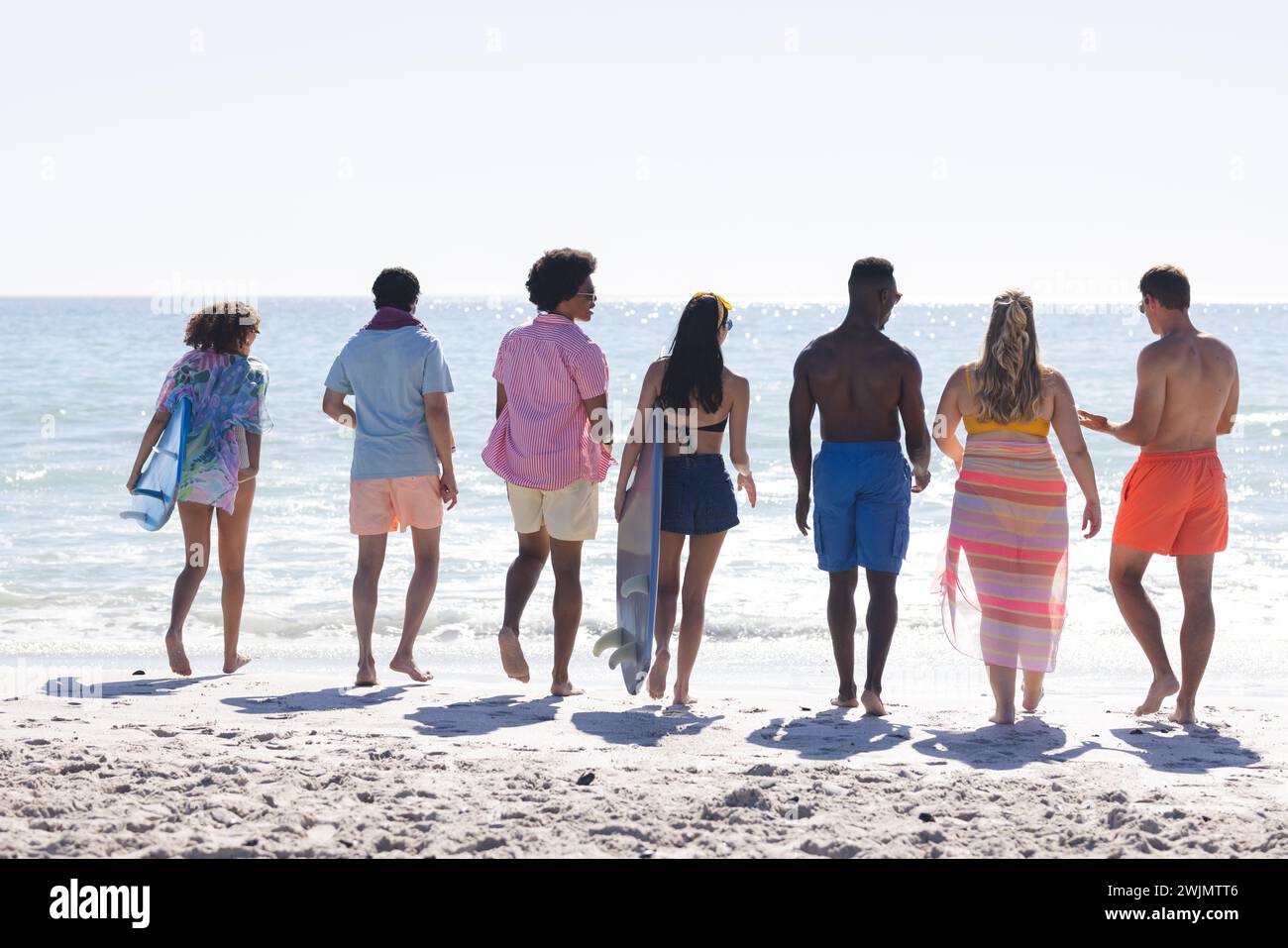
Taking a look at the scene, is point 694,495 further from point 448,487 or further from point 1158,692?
point 1158,692

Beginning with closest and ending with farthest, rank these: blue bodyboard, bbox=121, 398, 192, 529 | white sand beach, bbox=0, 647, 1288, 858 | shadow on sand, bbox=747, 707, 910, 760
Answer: white sand beach, bbox=0, 647, 1288, 858 < shadow on sand, bbox=747, 707, 910, 760 < blue bodyboard, bbox=121, 398, 192, 529

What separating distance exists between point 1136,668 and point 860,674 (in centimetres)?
134

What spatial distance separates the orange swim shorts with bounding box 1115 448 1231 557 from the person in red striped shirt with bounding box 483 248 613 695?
2.07 m

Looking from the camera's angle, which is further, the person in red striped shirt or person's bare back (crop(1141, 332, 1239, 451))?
the person in red striped shirt

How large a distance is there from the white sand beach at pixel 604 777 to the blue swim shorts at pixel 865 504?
2.02ft

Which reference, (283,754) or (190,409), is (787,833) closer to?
(283,754)

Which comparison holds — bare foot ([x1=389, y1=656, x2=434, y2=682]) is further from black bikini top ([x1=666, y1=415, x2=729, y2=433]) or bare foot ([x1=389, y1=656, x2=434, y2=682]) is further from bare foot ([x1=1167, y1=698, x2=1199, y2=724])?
bare foot ([x1=1167, y1=698, x2=1199, y2=724])

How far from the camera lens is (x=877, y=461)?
5168 mm

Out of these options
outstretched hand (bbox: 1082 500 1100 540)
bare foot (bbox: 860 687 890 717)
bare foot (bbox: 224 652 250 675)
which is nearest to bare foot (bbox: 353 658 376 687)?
bare foot (bbox: 224 652 250 675)

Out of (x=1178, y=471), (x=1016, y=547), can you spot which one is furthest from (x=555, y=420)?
(x=1178, y=471)

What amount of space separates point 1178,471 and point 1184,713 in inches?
36.1

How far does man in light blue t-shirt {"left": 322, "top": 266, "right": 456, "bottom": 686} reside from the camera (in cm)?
554

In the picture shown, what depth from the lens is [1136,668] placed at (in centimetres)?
666

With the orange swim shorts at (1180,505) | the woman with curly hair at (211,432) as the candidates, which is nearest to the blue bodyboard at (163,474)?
the woman with curly hair at (211,432)
